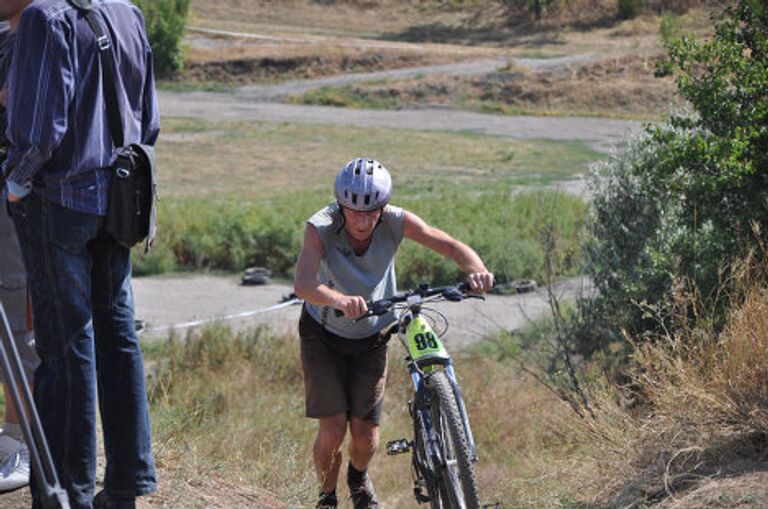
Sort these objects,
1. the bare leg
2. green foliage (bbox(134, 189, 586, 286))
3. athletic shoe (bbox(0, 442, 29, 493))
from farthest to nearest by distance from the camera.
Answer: green foliage (bbox(134, 189, 586, 286)), the bare leg, athletic shoe (bbox(0, 442, 29, 493))

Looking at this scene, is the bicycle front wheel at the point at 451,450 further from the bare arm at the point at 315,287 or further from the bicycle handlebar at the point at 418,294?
the bare arm at the point at 315,287

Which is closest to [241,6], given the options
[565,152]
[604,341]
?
[565,152]

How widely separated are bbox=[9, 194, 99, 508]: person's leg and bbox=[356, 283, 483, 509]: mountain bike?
4.82 ft

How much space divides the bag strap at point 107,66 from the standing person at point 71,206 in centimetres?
1

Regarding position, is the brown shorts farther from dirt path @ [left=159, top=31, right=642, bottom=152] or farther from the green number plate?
dirt path @ [left=159, top=31, right=642, bottom=152]

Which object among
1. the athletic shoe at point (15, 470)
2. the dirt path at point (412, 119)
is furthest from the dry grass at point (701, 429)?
the dirt path at point (412, 119)

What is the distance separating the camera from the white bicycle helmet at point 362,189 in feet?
19.9

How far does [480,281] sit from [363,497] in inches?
51.9

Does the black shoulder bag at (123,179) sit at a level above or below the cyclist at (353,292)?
above

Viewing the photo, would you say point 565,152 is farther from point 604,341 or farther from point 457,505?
point 457,505

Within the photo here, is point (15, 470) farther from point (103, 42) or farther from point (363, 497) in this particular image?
point (103, 42)

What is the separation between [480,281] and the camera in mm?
6051

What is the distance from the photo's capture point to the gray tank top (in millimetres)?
6297

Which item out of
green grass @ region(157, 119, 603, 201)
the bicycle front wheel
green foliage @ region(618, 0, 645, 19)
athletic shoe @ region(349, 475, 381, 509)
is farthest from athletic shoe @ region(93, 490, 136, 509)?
green foliage @ region(618, 0, 645, 19)
